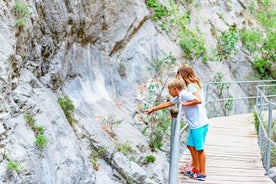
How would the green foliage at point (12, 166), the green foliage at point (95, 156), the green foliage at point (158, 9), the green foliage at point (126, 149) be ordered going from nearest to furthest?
the green foliage at point (12, 166), the green foliage at point (95, 156), the green foliage at point (126, 149), the green foliage at point (158, 9)

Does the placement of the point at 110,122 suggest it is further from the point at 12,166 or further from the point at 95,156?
the point at 12,166

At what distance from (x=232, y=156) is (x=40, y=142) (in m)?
4.08

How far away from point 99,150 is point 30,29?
280 cm

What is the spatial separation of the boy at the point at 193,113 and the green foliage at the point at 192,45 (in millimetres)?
8899

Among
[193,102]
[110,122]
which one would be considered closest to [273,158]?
[110,122]

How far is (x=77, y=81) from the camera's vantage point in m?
11.0

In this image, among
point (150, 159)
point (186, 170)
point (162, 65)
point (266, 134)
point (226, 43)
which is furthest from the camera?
point (226, 43)

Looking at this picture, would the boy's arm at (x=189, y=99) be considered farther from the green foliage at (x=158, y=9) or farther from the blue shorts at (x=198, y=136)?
the green foliage at (x=158, y=9)

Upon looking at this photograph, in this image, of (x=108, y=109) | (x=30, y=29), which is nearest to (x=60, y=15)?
(x=30, y=29)

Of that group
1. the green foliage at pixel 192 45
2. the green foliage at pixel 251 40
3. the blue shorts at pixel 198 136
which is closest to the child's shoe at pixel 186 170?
the blue shorts at pixel 198 136

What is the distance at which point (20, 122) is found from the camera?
22.0 feet

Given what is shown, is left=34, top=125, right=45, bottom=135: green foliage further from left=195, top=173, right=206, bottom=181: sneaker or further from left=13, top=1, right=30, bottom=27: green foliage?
left=195, top=173, right=206, bottom=181: sneaker

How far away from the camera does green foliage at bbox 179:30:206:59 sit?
15688 millimetres

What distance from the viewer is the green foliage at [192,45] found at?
51.5 ft
